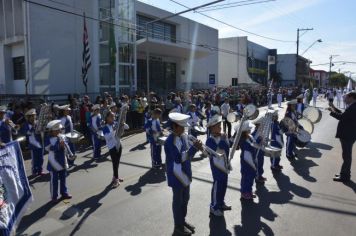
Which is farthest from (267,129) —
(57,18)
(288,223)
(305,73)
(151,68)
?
(305,73)

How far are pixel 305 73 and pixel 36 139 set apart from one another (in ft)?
318

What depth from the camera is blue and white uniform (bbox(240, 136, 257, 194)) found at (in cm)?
676

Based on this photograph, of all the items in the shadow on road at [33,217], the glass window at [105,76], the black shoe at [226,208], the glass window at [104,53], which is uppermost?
the glass window at [104,53]

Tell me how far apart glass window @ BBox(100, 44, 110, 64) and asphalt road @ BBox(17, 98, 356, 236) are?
1622cm

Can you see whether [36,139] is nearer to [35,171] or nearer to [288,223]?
[35,171]

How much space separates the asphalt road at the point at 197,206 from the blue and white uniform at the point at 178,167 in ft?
1.79

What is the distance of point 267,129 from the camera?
7.10 meters

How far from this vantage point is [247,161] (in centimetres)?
677

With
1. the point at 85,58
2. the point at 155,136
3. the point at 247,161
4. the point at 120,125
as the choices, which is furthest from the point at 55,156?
the point at 85,58

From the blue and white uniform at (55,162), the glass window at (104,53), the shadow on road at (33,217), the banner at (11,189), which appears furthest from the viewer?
the glass window at (104,53)

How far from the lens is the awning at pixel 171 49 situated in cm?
2852

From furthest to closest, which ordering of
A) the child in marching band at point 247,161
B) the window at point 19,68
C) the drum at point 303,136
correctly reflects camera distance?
the window at point 19,68 < the drum at point 303,136 < the child in marching band at point 247,161

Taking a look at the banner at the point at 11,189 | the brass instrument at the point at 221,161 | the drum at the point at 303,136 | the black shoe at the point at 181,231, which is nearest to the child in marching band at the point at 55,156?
Result: the banner at the point at 11,189

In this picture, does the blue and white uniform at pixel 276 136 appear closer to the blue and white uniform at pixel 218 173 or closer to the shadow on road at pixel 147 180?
the shadow on road at pixel 147 180
